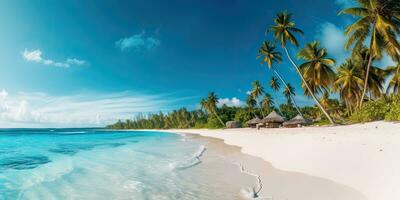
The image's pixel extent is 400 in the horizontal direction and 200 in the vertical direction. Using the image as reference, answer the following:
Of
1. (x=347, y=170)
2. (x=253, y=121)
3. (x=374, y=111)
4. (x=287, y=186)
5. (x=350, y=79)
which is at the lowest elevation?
(x=287, y=186)

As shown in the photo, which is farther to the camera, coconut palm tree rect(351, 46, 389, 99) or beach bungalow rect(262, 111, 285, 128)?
beach bungalow rect(262, 111, 285, 128)

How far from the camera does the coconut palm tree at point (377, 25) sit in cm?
1655

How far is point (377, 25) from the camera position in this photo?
16797mm

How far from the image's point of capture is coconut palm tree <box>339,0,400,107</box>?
16.5m

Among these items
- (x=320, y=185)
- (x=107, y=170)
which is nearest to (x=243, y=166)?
(x=320, y=185)

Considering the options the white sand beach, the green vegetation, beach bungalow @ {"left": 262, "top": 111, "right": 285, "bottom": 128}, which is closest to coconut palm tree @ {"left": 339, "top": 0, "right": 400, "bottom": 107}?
the green vegetation

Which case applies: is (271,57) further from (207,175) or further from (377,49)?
(207,175)

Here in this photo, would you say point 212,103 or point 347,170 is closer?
point 347,170

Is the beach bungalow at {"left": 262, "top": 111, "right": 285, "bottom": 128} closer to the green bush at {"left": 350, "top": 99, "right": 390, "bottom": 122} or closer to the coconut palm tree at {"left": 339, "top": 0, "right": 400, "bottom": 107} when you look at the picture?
the green bush at {"left": 350, "top": 99, "right": 390, "bottom": 122}

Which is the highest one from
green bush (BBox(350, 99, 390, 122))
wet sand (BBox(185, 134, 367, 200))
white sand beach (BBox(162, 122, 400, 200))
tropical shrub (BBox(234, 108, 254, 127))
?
tropical shrub (BBox(234, 108, 254, 127))

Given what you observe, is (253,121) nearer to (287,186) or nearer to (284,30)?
(284,30)

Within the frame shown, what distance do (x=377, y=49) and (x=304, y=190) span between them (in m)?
15.3

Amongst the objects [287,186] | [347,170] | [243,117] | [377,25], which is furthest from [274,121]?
[287,186]

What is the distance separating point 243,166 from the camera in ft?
32.7
